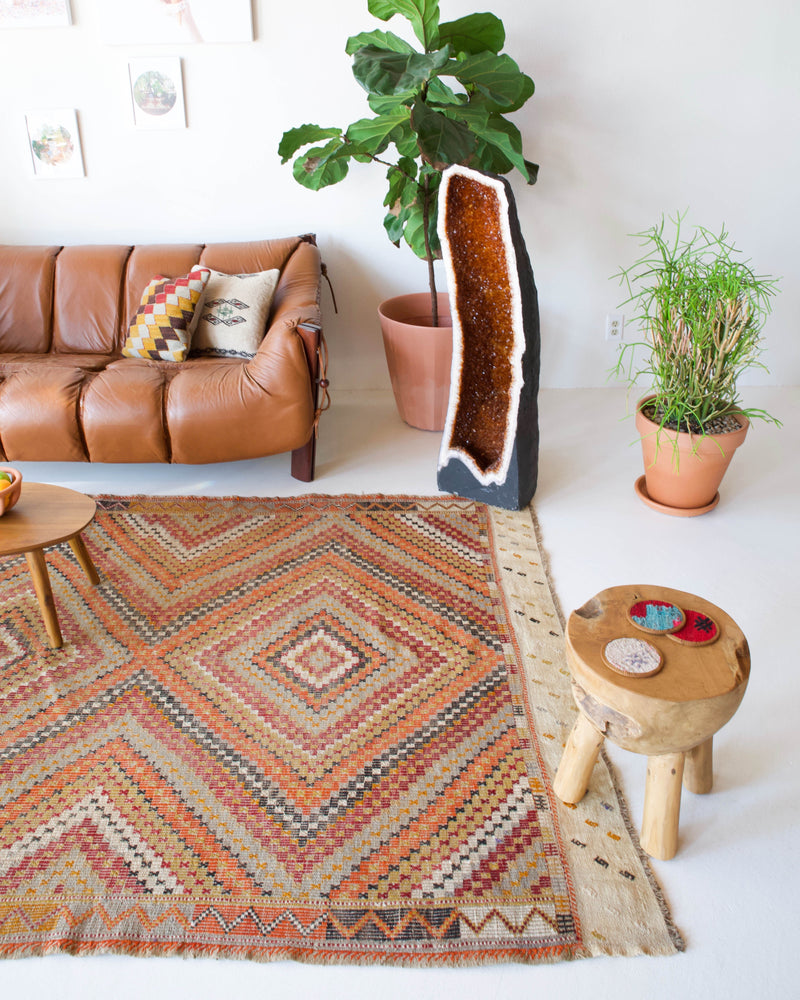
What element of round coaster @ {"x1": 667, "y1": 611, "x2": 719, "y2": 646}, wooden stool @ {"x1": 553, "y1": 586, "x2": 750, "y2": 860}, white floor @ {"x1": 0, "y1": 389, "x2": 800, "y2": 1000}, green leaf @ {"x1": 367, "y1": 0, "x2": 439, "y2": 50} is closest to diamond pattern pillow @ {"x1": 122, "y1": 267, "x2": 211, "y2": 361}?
white floor @ {"x1": 0, "y1": 389, "x2": 800, "y2": 1000}

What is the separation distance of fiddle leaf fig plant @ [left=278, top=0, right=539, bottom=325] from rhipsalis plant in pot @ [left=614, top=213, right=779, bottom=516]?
2.52 ft

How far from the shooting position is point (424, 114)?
247 centimetres

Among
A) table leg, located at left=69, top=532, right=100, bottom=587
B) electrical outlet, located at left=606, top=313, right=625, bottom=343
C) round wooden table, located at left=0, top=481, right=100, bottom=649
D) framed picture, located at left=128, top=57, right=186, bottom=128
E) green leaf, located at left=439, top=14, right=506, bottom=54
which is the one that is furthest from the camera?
electrical outlet, located at left=606, top=313, right=625, bottom=343

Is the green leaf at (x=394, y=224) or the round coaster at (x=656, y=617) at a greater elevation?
the green leaf at (x=394, y=224)

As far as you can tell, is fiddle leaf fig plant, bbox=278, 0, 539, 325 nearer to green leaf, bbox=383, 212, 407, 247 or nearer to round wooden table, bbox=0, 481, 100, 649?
green leaf, bbox=383, 212, 407, 247

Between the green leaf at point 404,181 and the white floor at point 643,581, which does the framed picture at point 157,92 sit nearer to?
the green leaf at point 404,181

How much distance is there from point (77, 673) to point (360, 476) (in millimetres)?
1268

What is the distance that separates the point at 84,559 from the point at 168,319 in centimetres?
110

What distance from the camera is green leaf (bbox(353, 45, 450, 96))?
93.7 inches

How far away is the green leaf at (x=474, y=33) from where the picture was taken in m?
2.69

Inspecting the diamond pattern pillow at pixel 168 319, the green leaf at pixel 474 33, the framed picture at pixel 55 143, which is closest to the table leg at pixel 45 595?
the diamond pattern pillow at pixel 168 319

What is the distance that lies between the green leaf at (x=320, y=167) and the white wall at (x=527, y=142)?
0.35 metres

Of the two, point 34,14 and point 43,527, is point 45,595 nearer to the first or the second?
point 43,527

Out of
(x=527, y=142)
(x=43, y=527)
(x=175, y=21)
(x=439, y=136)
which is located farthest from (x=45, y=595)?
(x=527, y=142)
